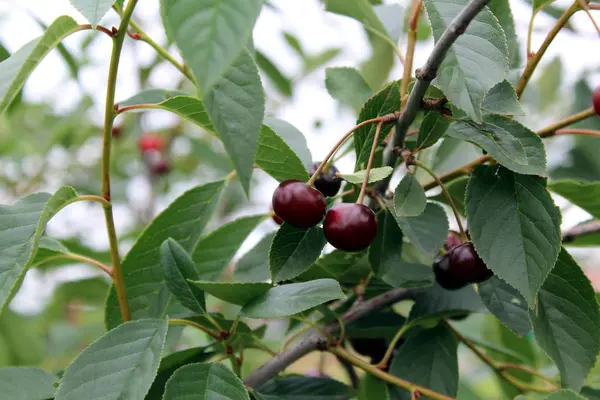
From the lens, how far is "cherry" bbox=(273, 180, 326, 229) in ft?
2.22

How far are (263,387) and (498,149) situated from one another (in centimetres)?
42

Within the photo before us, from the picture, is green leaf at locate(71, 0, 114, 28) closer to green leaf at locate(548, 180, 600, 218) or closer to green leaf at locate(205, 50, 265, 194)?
green leaf at locate(205, 50, 265, 194)

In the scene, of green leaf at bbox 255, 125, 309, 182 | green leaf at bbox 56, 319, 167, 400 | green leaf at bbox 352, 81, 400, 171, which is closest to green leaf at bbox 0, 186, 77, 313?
green leaf at bbox 56, 319, 167, 400

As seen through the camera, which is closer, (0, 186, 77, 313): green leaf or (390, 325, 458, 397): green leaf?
(0, 186, 77, 313): green leaf

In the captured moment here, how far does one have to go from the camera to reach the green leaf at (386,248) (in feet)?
2.67

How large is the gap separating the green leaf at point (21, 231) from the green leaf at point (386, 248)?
37cm

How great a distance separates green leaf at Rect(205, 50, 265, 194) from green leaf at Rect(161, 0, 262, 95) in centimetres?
11

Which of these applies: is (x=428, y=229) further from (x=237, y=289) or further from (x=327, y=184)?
(x=237, y=289)

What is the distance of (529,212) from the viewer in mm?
707

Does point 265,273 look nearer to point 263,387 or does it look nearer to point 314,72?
point 263,387

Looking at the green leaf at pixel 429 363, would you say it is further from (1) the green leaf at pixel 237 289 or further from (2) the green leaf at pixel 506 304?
(1) the green leaf at pixel 237 289

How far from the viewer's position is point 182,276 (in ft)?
2.33

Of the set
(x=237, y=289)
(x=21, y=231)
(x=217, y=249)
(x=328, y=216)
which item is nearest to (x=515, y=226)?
(x=328, y=216)

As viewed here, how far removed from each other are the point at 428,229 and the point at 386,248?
0.06 metres
